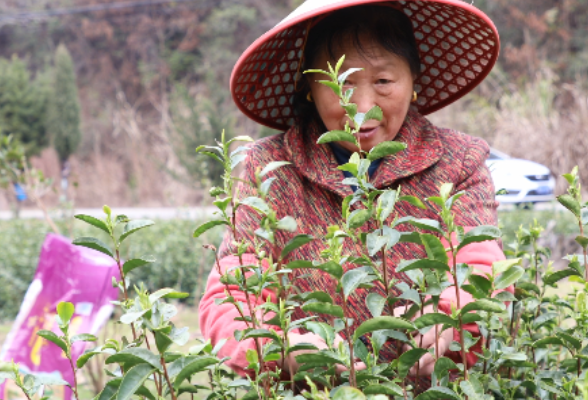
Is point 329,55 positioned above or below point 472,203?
above

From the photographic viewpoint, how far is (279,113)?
5.64 ft

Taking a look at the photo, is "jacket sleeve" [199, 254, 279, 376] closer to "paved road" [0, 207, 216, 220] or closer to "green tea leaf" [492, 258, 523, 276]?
"green tea leaf" [492, 258, 523, 276]

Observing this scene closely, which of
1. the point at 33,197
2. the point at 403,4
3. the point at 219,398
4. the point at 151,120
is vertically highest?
the point at 403,4

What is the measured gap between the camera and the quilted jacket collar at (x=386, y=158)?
4.58 feet

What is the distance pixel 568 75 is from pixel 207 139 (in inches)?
413

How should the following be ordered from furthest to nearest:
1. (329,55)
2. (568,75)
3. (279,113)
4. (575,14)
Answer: (575,14)
(568,75)
(279,113)
(329,55)

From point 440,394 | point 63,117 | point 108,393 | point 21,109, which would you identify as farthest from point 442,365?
point 21,109

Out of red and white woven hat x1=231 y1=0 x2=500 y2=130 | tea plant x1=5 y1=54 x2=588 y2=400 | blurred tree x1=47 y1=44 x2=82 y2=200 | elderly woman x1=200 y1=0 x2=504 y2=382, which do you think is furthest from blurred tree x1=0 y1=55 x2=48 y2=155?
tea plant x1=5 y1=54 x2=588 y2=400

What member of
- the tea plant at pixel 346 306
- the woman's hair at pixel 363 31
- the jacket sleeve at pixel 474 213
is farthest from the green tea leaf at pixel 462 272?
the woman's hair at pixel 363 31

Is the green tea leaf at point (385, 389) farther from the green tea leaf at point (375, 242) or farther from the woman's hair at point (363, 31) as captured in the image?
the woman's hair at point (363, 31)

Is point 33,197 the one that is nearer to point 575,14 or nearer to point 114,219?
point 114,219

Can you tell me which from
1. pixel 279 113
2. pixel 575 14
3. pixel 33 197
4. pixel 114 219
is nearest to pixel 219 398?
pixel 114 219

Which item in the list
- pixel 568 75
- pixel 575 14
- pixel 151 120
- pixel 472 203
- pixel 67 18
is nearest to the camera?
pixel 472 203

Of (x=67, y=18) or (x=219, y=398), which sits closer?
(x=219, y=398)
